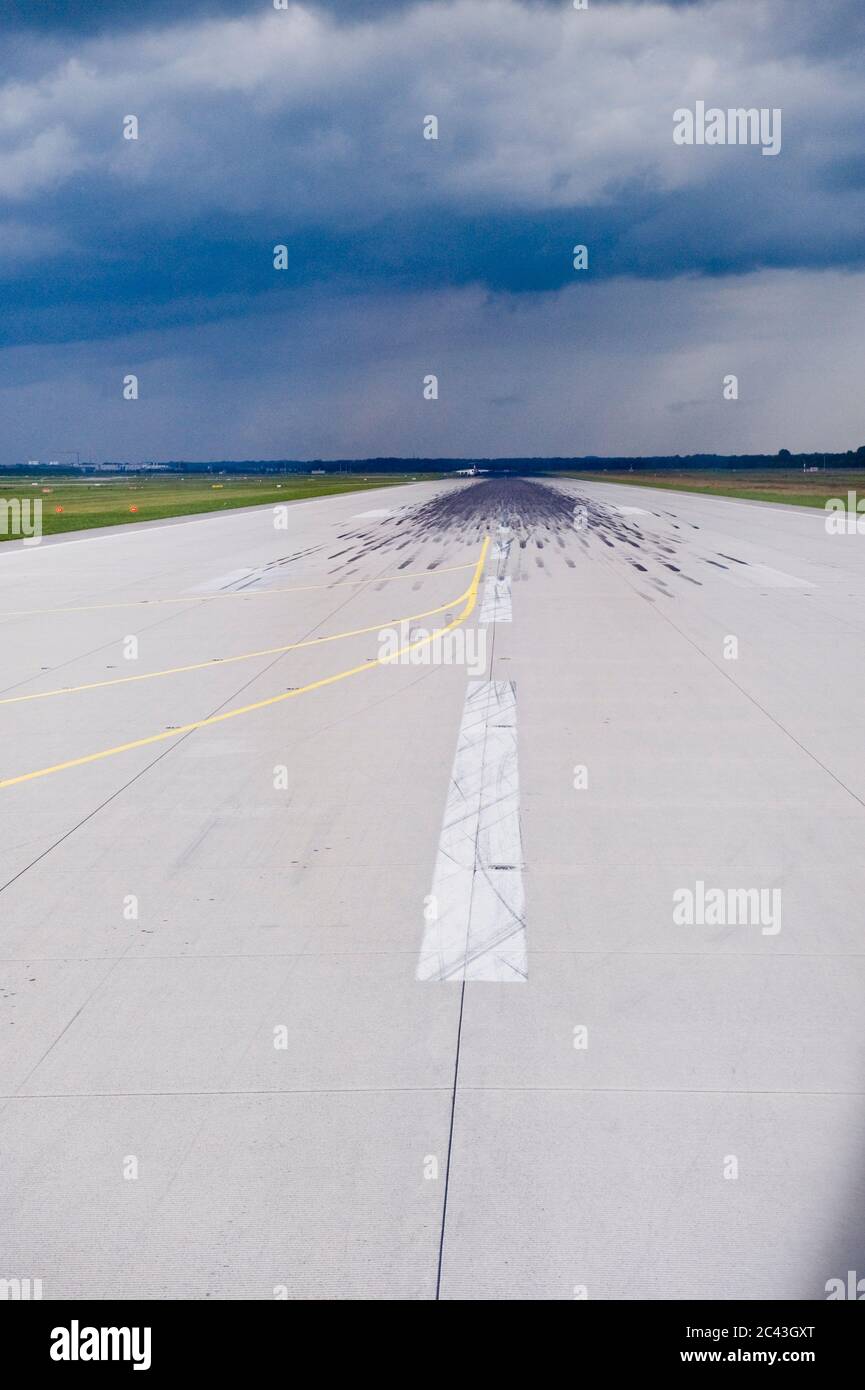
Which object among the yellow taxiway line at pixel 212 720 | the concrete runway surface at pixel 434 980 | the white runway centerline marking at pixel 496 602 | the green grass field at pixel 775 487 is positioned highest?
the green grass field at pixel 775 487

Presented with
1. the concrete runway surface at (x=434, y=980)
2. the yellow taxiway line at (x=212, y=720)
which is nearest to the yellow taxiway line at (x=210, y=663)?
the concrete runway surface at (x=434, y=980)

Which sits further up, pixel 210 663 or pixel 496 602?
pixel 496 602

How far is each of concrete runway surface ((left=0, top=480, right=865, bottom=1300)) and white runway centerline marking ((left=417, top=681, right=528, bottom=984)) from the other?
4 centimetres

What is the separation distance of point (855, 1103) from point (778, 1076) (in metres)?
0.38

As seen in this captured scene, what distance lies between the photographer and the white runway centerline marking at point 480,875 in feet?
22.3

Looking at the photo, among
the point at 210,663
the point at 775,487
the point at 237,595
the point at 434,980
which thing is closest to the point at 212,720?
the point at 210,663

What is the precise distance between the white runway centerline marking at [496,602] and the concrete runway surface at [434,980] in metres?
4.63

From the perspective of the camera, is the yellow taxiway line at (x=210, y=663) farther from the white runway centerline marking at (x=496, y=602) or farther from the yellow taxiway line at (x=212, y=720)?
the yellow taxiway line at (x=212, y=720)

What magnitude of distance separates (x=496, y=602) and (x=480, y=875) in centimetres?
1483

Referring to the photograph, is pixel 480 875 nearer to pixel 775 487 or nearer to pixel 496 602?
pixel 496 602

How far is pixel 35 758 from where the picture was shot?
11.6 m

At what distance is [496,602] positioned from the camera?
22.6 metres

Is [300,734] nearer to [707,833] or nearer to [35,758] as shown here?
[35,758]
